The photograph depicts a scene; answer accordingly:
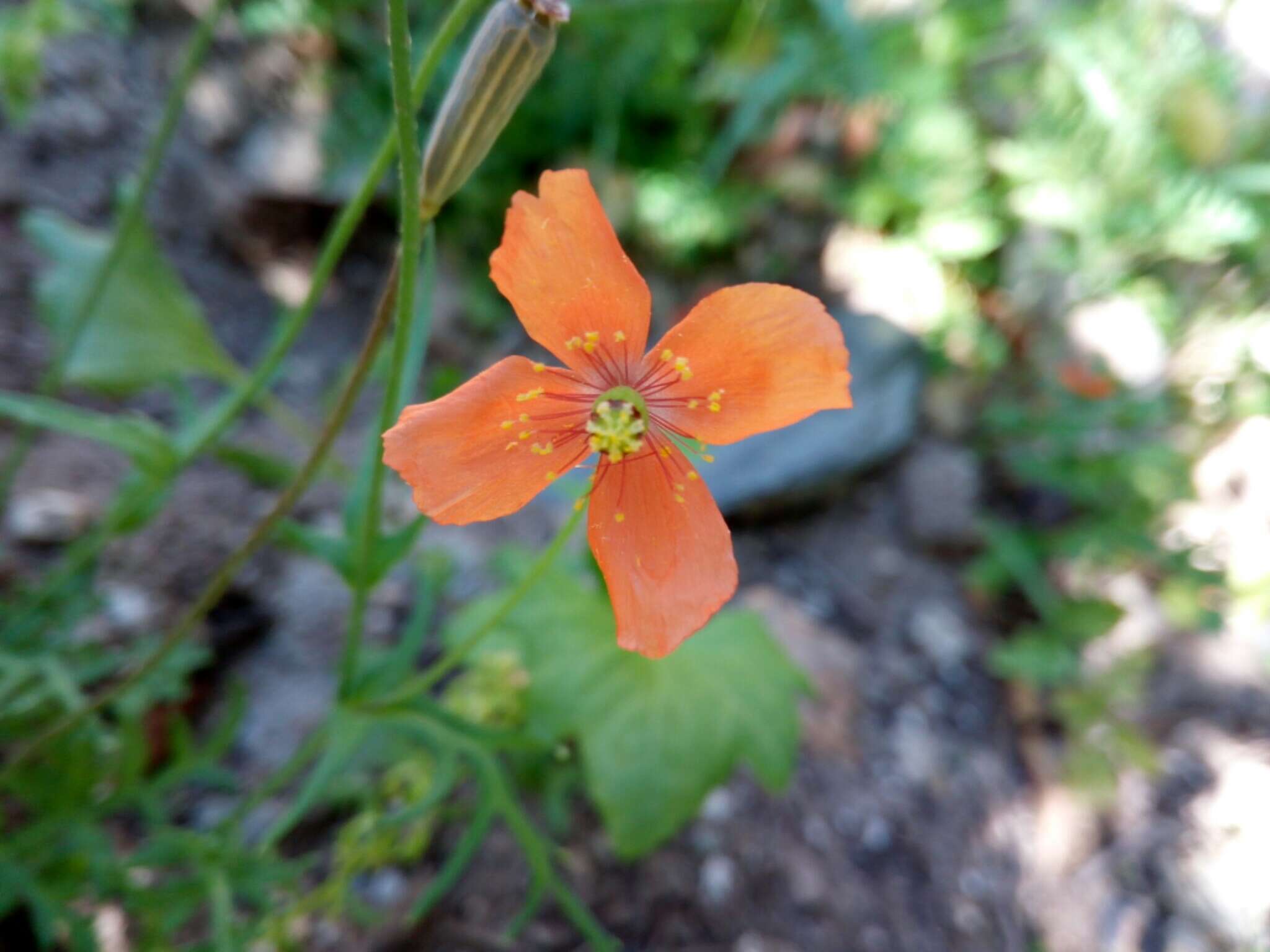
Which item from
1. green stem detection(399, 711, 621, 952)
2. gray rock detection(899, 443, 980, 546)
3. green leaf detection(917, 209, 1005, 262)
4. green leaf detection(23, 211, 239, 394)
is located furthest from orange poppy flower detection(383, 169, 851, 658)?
green leaf detection(917, 209, 1005, 262)

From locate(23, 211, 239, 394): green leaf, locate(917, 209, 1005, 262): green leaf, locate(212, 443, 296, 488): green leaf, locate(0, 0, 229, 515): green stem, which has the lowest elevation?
locate(212, 443, 296, 488): green leaf

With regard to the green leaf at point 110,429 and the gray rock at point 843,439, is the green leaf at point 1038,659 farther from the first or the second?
the green leaf at point 110,429

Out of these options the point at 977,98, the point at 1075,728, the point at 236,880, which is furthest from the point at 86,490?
the point at 977,98

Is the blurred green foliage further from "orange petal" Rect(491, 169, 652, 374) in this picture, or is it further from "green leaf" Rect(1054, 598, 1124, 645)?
"orange petal" Rect(491, 169, 652, 374)

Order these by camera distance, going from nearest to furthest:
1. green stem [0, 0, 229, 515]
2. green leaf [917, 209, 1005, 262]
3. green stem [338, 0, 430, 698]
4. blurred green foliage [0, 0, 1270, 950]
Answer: green stem [338, 0, 430, 698] → green stem [0, 0, 229, 515] → blurred green foliage [0, 0, 1270, 950] → green leaf [917, 209, 1005, 262]

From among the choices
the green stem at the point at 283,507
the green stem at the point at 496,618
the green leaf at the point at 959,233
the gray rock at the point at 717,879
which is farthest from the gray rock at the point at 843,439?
the green stem at the point at 283,507

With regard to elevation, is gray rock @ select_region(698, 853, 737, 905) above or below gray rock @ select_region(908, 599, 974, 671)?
below
